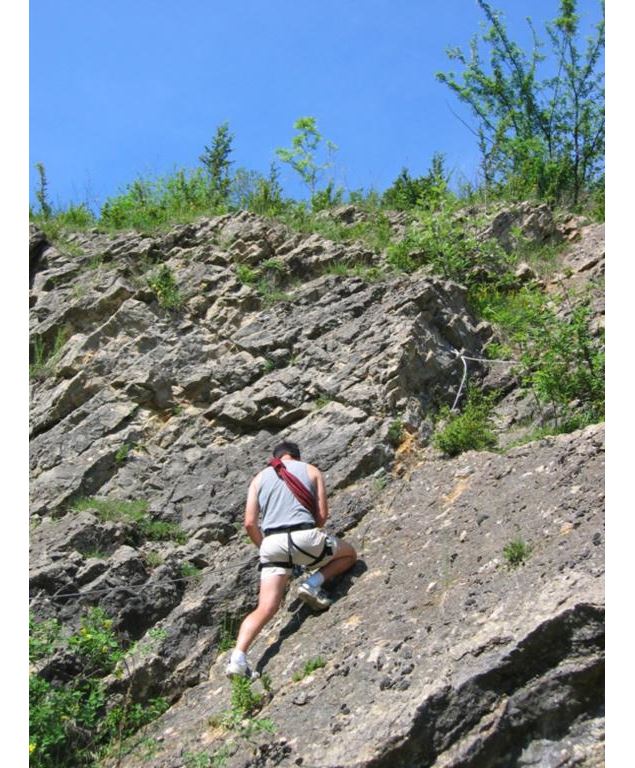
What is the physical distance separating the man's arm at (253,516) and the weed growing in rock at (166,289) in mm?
3931

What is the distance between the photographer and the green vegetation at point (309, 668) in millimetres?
6703

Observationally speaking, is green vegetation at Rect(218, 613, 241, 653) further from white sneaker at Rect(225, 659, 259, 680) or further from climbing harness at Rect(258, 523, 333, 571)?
white sneaker at Rect(225, 659, 259, 680)

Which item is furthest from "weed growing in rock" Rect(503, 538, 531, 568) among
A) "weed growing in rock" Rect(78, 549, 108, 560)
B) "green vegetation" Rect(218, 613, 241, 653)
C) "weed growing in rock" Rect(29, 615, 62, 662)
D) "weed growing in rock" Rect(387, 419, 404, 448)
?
"weed growing in rock" Rect(78, 549, 108, 560)

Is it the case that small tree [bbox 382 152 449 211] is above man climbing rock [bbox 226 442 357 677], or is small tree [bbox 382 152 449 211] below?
above

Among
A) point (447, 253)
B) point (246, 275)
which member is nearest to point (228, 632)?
point (246, 275)

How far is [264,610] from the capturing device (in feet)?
23.1

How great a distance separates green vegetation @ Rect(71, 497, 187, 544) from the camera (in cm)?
877

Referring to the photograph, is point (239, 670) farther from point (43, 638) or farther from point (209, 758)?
point (43, 638)

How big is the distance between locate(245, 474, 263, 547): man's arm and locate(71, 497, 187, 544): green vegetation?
4.11 ft

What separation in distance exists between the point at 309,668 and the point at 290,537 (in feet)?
3.35

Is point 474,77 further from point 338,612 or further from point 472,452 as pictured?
point 338,612

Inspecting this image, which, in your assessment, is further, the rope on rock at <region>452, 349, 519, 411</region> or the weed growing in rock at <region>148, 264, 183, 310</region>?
the weed growing in rock at <region>148, 264, 183, 310</region>

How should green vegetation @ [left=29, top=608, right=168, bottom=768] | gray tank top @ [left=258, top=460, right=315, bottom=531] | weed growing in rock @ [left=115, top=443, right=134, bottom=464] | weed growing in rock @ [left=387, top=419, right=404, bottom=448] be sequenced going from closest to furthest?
green vegetation @ [left=29, top=608, right=168, bottom=768], gray tank top @ [left=258, top=460, right=315, bottom=531], weed growing in rock @ [left=387, top=419, right=404, bottom=448], weed growing in rock @ [left=115, top=443, right=134, bottom=464]

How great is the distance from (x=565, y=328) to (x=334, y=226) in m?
4.52
